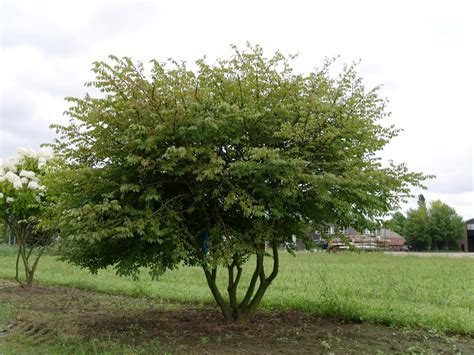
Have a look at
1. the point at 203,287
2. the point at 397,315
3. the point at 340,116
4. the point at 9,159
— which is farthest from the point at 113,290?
the point at 340,116

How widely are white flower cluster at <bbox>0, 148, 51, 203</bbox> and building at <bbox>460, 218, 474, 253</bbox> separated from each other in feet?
233

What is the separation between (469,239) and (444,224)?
10.3 meters

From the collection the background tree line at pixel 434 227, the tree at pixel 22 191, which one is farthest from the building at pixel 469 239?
the tree at pixel 22 191

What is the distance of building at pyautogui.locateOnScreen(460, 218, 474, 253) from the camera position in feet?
238

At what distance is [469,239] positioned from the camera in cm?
7356

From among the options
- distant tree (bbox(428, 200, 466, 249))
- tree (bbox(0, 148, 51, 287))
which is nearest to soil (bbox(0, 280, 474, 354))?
tree (bbox(0, 148, 51, 287))

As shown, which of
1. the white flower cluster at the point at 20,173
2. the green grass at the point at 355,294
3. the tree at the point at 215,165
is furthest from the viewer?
the white flower cluster at the point at 20,173

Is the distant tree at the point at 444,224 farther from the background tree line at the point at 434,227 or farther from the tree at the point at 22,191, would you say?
the tree at the point at 22,191

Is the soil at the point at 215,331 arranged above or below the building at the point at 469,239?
below

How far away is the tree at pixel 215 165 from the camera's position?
6312mm

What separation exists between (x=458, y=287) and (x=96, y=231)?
438 inches

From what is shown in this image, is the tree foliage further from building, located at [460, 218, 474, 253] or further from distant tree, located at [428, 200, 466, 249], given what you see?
building, located at [460, 218, 474, 253]

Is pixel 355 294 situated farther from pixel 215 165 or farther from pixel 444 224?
pixel 444 224

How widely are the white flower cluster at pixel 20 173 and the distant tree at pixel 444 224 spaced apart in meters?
62.2
